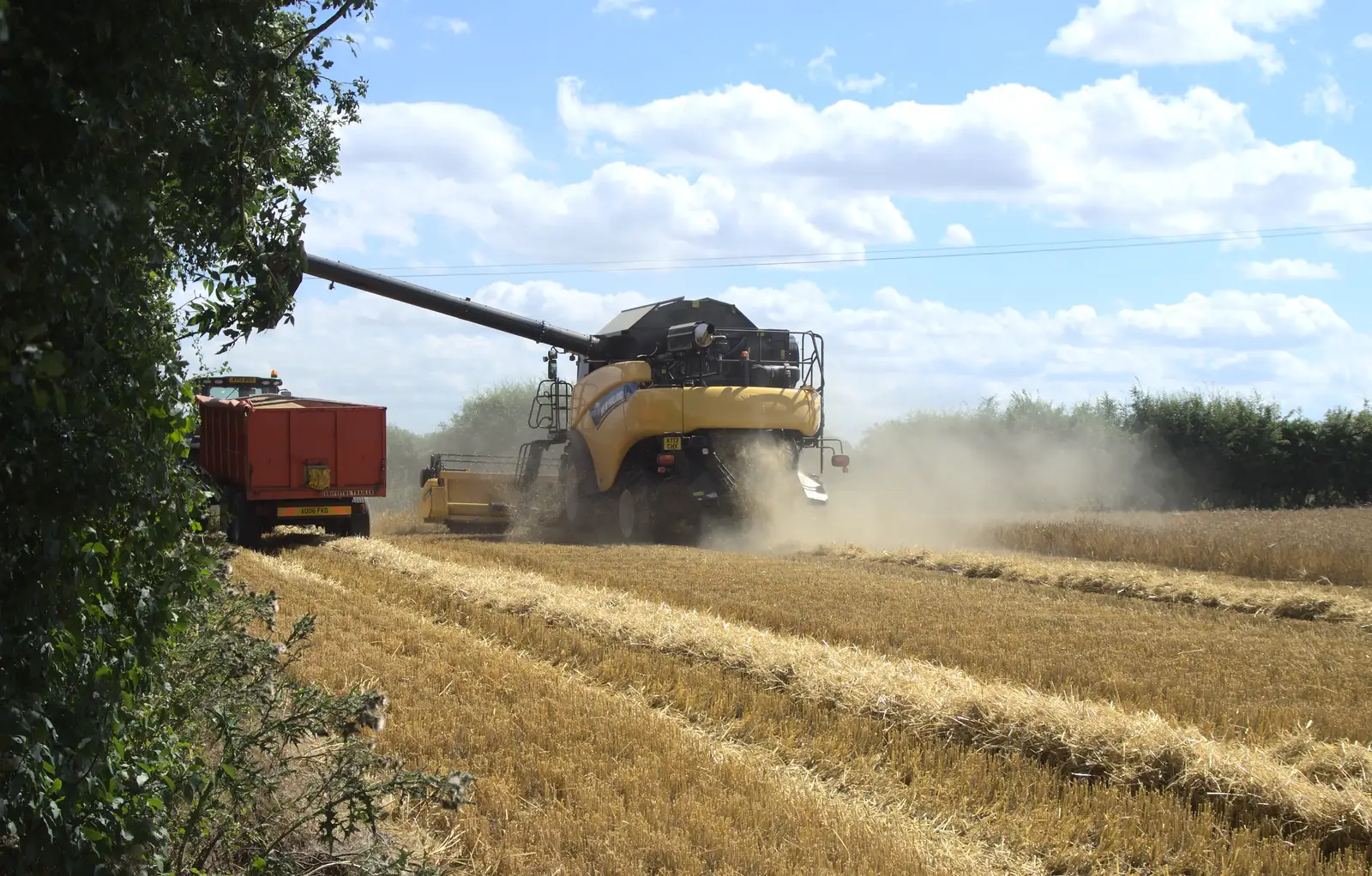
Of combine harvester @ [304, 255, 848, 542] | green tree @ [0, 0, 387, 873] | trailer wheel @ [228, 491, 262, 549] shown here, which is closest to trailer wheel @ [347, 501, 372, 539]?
trailer wheel @ [228, 491, 262, 549]

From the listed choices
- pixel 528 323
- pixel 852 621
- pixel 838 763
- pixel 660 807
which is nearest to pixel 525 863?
pixel 660 807

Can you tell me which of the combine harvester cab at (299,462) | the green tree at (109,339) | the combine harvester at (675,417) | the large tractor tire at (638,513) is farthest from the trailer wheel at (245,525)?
the green tree at (109,339)

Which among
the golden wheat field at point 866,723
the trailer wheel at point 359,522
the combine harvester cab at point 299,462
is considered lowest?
the golden wheat field at point 866,723

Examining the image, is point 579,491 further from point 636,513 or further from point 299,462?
point 299,462

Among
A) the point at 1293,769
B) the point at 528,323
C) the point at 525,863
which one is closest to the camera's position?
the point at 525,863

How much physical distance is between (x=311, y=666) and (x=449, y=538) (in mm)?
10722

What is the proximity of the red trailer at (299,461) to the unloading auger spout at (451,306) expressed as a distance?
236 cm

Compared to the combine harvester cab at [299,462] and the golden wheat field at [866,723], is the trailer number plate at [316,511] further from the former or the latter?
the golden wheat field at [866,723]

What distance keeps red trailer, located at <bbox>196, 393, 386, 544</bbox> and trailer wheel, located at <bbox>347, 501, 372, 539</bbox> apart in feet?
0.09

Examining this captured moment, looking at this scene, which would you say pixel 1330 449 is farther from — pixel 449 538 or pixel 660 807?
pixel 660 807

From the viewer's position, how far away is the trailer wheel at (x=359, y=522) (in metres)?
16.8

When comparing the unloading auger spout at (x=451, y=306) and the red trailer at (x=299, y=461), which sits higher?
the unloading auger spout at (x=451, y=306)

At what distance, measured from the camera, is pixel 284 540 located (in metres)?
16.9

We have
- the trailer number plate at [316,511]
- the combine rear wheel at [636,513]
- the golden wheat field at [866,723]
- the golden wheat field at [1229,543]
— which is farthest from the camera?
the combine rear wheel at [636,513]
